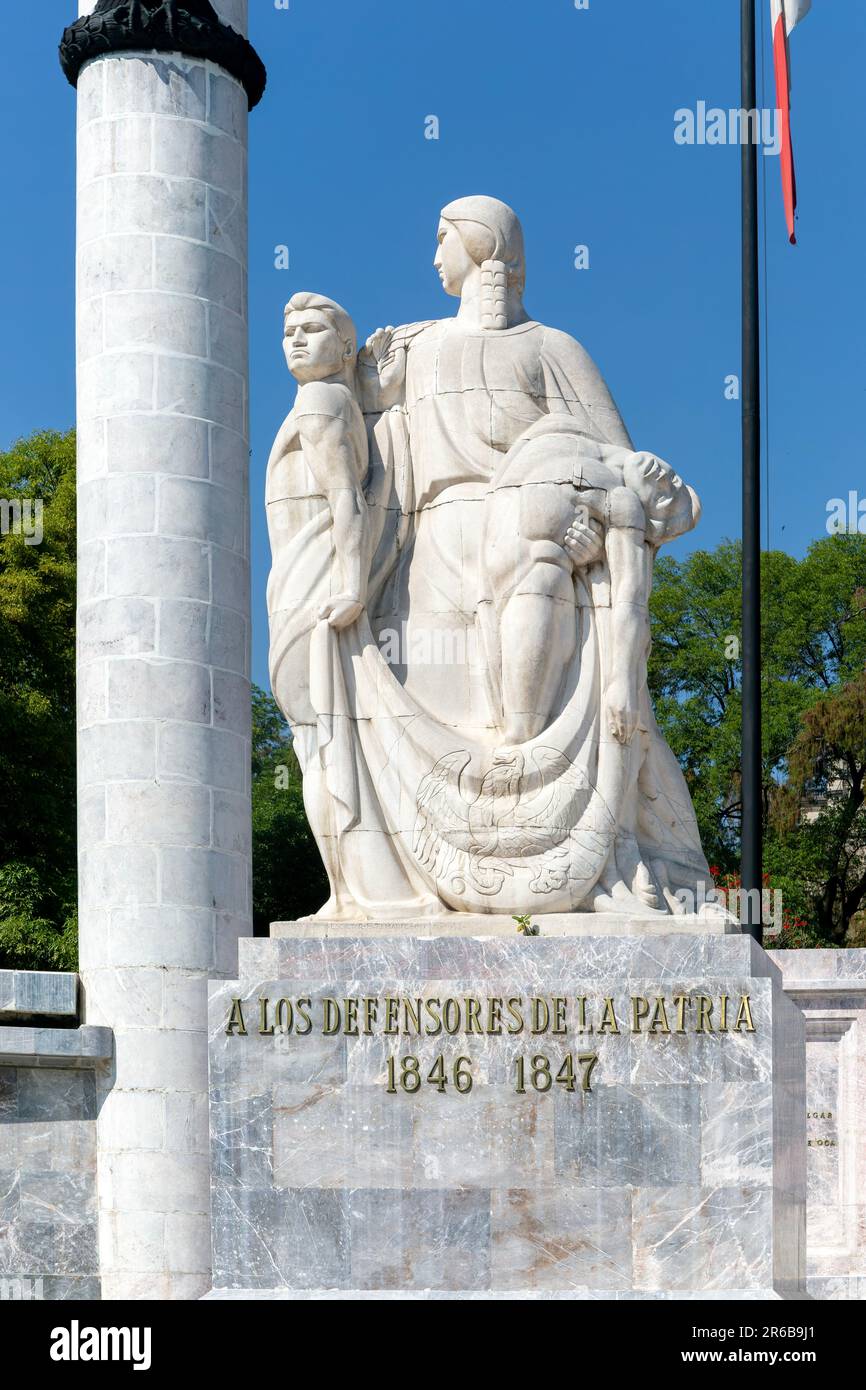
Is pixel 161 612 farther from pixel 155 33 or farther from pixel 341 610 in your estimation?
pixel 341 610

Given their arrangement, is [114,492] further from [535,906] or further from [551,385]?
[535,906]

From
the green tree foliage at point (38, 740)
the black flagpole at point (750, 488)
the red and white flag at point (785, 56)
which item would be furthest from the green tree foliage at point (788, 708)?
the black flagpole at point (750, 488)

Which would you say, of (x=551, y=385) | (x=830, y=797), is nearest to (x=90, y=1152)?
(x=551, y=385)

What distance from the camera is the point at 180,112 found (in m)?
18.2

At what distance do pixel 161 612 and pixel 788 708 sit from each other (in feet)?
64.4

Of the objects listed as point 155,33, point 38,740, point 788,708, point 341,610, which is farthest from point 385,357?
point 788,708

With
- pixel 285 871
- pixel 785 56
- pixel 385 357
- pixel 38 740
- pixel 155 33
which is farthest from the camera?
pixel 285 871

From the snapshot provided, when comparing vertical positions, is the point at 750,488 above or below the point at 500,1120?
above

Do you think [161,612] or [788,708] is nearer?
[161,612]

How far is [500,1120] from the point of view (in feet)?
36.5

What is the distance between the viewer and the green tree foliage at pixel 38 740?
25516 mm

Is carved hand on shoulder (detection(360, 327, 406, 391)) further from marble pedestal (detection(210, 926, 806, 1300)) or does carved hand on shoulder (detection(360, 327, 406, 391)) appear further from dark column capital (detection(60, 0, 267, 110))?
dark column capital (detection(60, 0, 267, 110))

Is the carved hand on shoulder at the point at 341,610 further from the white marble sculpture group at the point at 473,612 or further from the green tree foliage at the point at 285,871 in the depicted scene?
the green tree foliage at the point at 285,871

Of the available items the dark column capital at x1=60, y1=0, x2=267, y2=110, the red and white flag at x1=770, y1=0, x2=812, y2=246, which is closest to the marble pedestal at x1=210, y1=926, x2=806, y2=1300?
the dark column capital at x1=60, y1=0, x2=267, y2=110
